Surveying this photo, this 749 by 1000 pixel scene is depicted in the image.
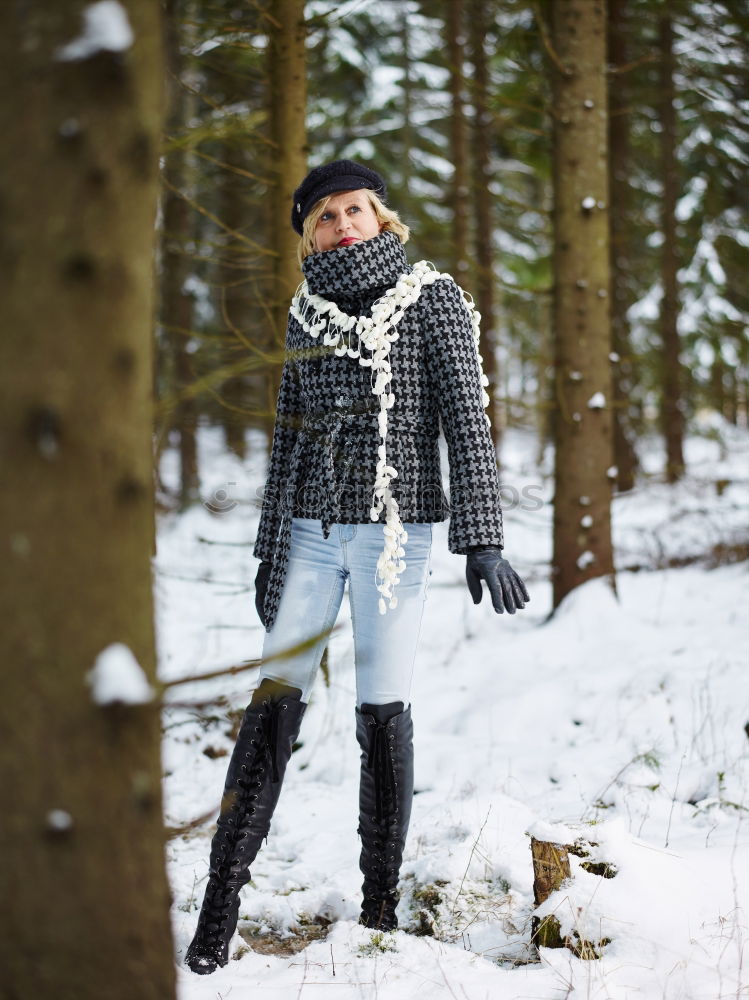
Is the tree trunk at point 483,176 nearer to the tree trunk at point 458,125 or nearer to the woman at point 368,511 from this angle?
the tree trunk at point 458,125

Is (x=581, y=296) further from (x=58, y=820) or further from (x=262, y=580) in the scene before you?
(x=58, y=820)

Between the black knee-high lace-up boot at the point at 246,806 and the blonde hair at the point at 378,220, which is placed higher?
the blonde hair at the point at 378,220

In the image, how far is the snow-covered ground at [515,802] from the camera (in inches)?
86.0

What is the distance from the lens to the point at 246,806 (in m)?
2.50

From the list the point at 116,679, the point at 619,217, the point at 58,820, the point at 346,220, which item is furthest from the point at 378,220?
the point at 619,217

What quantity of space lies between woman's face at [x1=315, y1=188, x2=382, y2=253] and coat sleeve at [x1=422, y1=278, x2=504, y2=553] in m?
0.31

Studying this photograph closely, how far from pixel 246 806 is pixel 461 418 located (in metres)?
1.31

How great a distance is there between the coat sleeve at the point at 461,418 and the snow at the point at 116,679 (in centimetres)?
138

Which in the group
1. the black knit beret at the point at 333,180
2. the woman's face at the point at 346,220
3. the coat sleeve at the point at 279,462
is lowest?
the coat sleeve at the point at 279,462

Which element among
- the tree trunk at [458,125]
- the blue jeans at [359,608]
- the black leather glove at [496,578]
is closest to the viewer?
the black leather glove at [496,578]

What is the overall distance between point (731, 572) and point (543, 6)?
17.0 feet

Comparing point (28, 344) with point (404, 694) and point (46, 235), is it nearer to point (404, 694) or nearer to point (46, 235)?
point (46, 235)

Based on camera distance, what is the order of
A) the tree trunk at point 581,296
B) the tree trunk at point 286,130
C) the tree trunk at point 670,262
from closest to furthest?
the tree trunk at point 286,130 → the tree trunk at point 581,296 → the tree trunk at point 670,262

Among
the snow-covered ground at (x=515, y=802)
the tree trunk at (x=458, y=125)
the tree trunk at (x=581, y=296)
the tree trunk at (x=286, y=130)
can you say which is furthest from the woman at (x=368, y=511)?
the tree trunk at (x=458, y=125)
